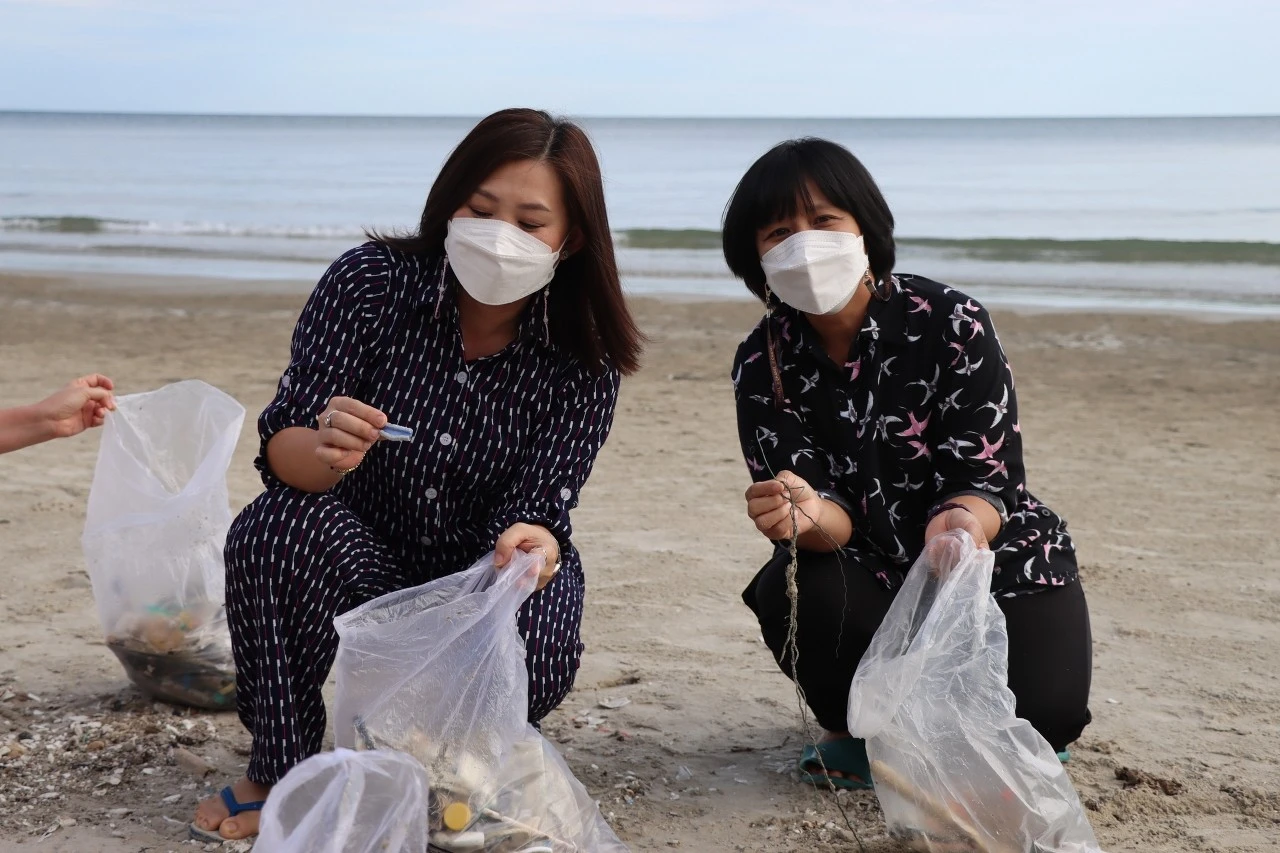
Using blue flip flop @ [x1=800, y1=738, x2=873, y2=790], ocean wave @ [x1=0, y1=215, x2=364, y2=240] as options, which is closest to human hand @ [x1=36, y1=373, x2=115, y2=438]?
blue flip flop @ [x1=800, y1=738, x2=873, y2=790]

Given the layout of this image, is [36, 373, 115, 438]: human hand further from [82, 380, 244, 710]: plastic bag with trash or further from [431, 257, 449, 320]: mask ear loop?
[431, 257, 449, 320]: mask ear loop

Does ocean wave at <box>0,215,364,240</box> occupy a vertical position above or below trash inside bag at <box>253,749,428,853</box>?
below

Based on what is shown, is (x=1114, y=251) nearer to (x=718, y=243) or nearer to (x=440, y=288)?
(x=718, y=243)

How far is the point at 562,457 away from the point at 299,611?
56 centimetres

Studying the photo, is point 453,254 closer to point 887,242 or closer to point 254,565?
point 254,565

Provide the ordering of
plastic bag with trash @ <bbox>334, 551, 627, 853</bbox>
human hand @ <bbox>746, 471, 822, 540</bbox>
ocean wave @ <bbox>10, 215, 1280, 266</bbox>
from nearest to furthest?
plastic bag with trash @ <bbox>334, 551, 627, 853</bbox>, human hand @ <bbox>746, 471, 822, 540</bbox>, ocean wave @ <bbox>10, 215, 1280, 266</bbox>

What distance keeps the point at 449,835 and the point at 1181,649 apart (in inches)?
81.6

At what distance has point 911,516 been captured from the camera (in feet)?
8.38

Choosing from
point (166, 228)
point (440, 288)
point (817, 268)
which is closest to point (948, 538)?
point (817, 268)

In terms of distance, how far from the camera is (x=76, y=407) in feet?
8.54

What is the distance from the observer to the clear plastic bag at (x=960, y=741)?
7.00 ft

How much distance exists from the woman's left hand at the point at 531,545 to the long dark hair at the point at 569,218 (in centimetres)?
37

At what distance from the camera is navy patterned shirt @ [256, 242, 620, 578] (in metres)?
2.40

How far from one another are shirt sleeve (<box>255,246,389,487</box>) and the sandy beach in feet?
2.52
